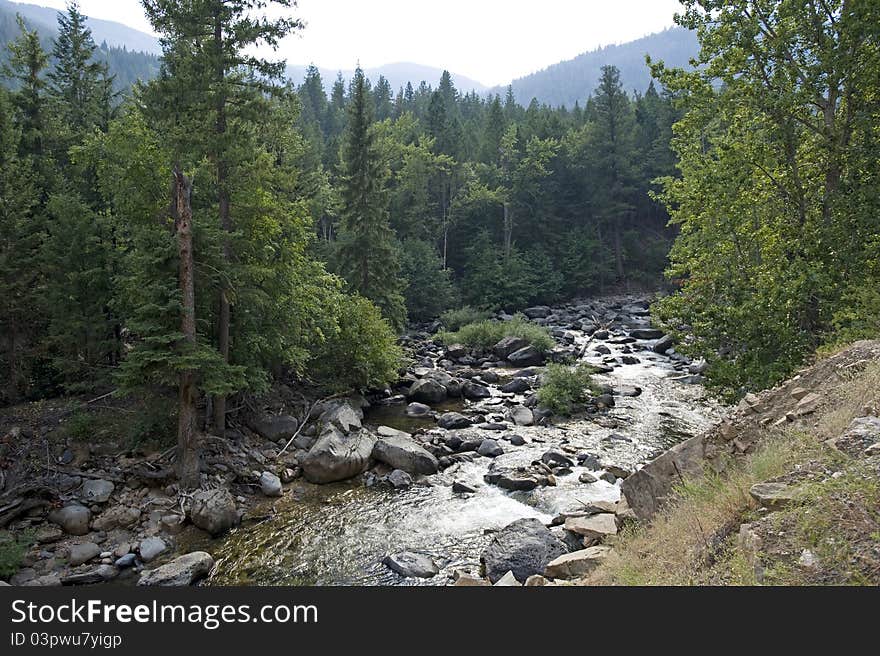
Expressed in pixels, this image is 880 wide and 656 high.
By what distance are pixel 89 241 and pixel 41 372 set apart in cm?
472

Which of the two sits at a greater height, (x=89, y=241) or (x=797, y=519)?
(x=89, y=241)

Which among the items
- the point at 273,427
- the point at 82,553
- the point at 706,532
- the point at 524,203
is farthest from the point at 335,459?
the point at 524,203

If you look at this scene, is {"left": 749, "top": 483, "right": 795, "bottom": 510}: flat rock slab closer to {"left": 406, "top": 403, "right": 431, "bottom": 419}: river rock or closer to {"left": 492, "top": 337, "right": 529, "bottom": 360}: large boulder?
{"left": 406, "top": 403, "right": 431, "bottom": 419}: river rock

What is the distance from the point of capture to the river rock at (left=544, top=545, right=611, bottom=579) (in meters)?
7.63

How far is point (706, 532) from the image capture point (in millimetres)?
5547

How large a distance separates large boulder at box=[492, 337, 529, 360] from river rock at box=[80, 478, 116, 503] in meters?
20.1

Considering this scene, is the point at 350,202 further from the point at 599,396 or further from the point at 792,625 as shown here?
the point at 792,625

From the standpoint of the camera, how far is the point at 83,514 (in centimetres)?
1071

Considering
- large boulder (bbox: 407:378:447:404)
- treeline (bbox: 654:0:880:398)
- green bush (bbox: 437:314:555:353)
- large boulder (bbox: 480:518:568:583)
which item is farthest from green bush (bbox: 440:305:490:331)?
large boulder (bbox: 480:518:568:583)

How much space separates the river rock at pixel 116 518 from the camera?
10.8 meters

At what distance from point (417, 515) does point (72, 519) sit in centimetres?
709

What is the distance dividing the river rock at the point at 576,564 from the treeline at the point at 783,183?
5806 millimetres

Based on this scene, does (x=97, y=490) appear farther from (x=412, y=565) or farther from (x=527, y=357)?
(x=527, y=357)

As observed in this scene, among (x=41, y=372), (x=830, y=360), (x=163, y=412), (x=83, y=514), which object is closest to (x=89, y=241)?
(x=41, y=372)
